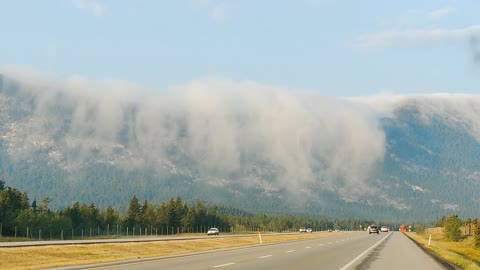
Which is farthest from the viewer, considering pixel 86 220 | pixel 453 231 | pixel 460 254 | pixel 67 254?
pixel 86 220

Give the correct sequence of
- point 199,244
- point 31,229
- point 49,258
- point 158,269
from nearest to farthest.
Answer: point 158,269 → point 49,258 → point 199,244 → point 31,229

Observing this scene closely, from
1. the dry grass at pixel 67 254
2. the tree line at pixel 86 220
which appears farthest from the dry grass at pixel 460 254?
the tree line at pixel 86 220

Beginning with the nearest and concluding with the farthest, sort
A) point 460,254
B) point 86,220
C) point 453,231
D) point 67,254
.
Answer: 1. point 67,254
2. point 460,254
3. point 453,231
4. point 86,220

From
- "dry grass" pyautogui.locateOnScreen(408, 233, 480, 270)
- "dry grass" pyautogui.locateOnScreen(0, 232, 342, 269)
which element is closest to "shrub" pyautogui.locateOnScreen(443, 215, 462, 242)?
"dry grass" pyautogui.locateOnScreen(408, 233, 480, 270)

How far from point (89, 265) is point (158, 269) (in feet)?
18.6

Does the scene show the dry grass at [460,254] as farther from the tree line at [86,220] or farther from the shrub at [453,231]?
the tree line at [86,220]

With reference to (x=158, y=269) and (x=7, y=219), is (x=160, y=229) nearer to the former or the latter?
(x=7, y=219)

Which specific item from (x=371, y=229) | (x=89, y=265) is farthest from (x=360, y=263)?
(x=371, y=229)

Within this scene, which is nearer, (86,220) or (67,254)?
(67,254)

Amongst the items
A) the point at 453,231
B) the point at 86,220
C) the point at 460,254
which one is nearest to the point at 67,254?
the point at 460,254

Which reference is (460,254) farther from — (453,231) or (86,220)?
(86,220)

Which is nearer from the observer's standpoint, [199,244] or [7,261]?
[7,261]

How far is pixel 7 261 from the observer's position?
133 ft

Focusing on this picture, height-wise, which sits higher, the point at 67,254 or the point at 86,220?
the point at 86,220
